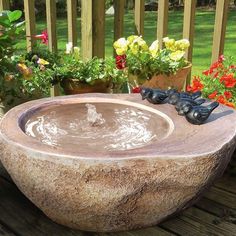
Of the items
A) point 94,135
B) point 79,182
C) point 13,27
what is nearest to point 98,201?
point 79,182

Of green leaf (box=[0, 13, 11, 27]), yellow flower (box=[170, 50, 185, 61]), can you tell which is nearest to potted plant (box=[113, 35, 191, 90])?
yellow flower (box=[170, 50, 185, 61])

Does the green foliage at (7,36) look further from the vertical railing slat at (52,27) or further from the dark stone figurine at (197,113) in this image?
the dark stone figurine at (197,113)

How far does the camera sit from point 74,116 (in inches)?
66.1

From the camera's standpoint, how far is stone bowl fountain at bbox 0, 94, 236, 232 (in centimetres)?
123

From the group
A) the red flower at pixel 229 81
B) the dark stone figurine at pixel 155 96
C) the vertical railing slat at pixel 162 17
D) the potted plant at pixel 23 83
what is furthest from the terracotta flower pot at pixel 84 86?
the dark stone figurine at pixel 155 96

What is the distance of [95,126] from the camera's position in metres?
1.60

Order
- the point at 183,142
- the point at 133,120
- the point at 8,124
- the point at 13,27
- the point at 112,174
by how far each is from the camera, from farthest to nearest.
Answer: the point at 13,27 < the point at 133,120 < the point at 8,124 < the point at 183,142 < the point at 112,174

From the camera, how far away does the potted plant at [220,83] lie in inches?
87.3

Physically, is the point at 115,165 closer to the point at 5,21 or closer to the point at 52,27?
the point at 5,21

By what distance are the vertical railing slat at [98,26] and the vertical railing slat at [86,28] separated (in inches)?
0.9

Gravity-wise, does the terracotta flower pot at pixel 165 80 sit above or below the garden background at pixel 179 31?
above

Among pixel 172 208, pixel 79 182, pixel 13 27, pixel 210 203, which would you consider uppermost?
pixel 13 27

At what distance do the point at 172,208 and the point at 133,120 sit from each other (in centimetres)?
42

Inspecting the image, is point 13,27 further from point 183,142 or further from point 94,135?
point 183,142
